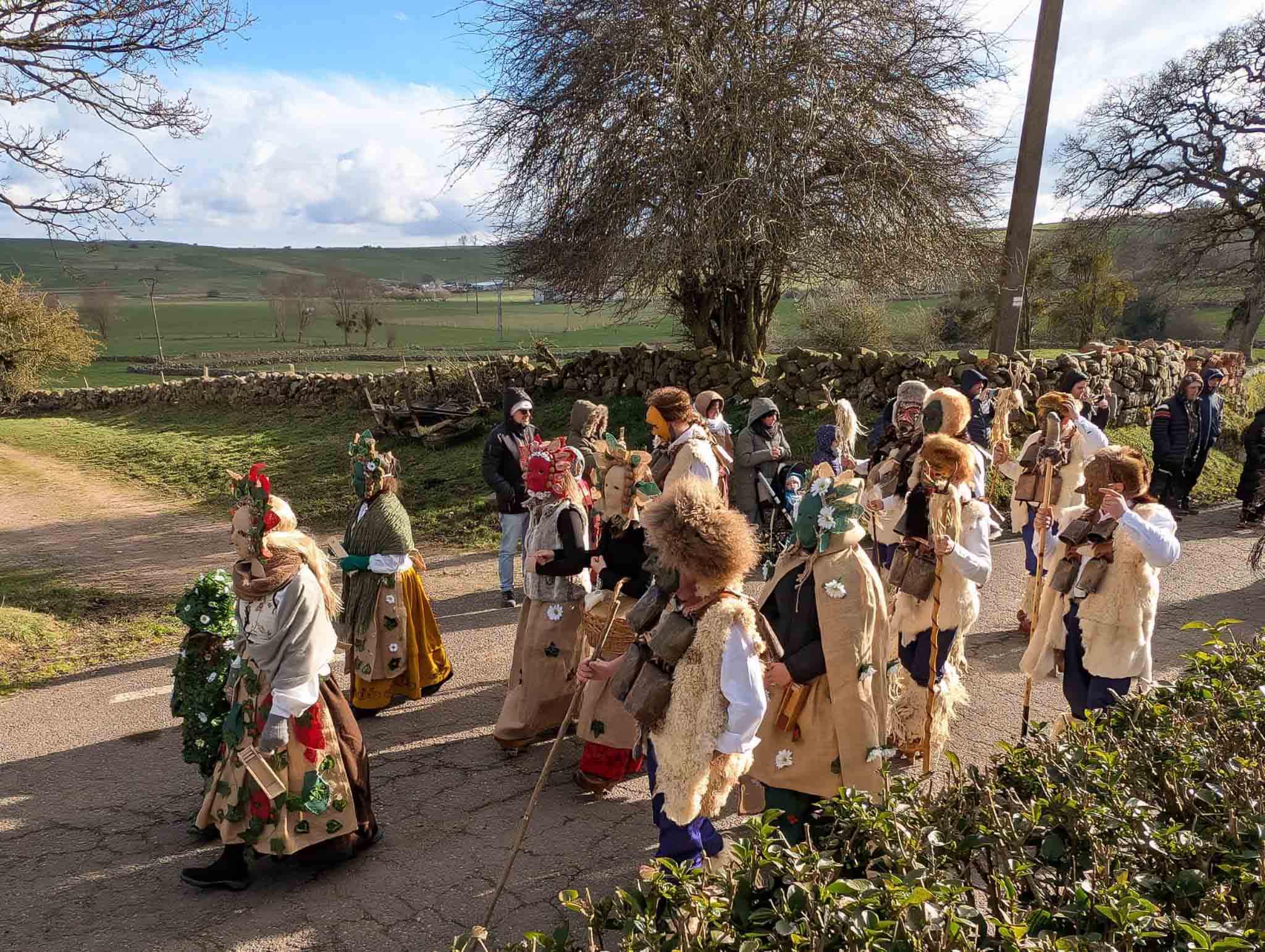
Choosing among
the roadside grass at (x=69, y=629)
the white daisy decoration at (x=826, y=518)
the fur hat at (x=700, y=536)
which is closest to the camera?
the fur hat at (x=700, y=536)

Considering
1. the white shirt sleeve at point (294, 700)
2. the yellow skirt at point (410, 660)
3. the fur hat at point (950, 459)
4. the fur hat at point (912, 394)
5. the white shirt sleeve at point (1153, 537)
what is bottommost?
the yellow skirt at point (410, 660)

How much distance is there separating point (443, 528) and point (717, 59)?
8.43m

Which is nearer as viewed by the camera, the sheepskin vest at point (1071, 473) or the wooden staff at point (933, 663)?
the wooden staff at point (933, 663)

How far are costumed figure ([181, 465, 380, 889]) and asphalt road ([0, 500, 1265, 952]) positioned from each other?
0.30 m

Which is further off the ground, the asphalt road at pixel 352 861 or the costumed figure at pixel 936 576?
the costumed figure at pixel 936 576

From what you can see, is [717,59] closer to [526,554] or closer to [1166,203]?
[526,554]

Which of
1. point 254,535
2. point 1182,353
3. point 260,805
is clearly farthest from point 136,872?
point 1182,353

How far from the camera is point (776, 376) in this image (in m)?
15.0

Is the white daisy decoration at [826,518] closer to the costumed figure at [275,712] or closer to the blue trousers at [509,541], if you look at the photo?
the costumed figure at [275,712]

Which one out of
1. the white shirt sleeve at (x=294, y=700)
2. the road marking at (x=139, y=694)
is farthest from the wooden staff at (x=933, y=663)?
the road marking at (x=139, y=694)

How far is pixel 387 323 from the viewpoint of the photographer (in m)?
68.5

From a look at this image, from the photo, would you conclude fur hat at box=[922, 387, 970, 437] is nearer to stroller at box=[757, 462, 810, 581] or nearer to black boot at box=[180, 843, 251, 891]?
stroller at box=[757, 462, 810, 581]

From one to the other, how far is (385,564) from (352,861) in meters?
2.08

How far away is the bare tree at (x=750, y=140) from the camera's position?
1377 centimetres
